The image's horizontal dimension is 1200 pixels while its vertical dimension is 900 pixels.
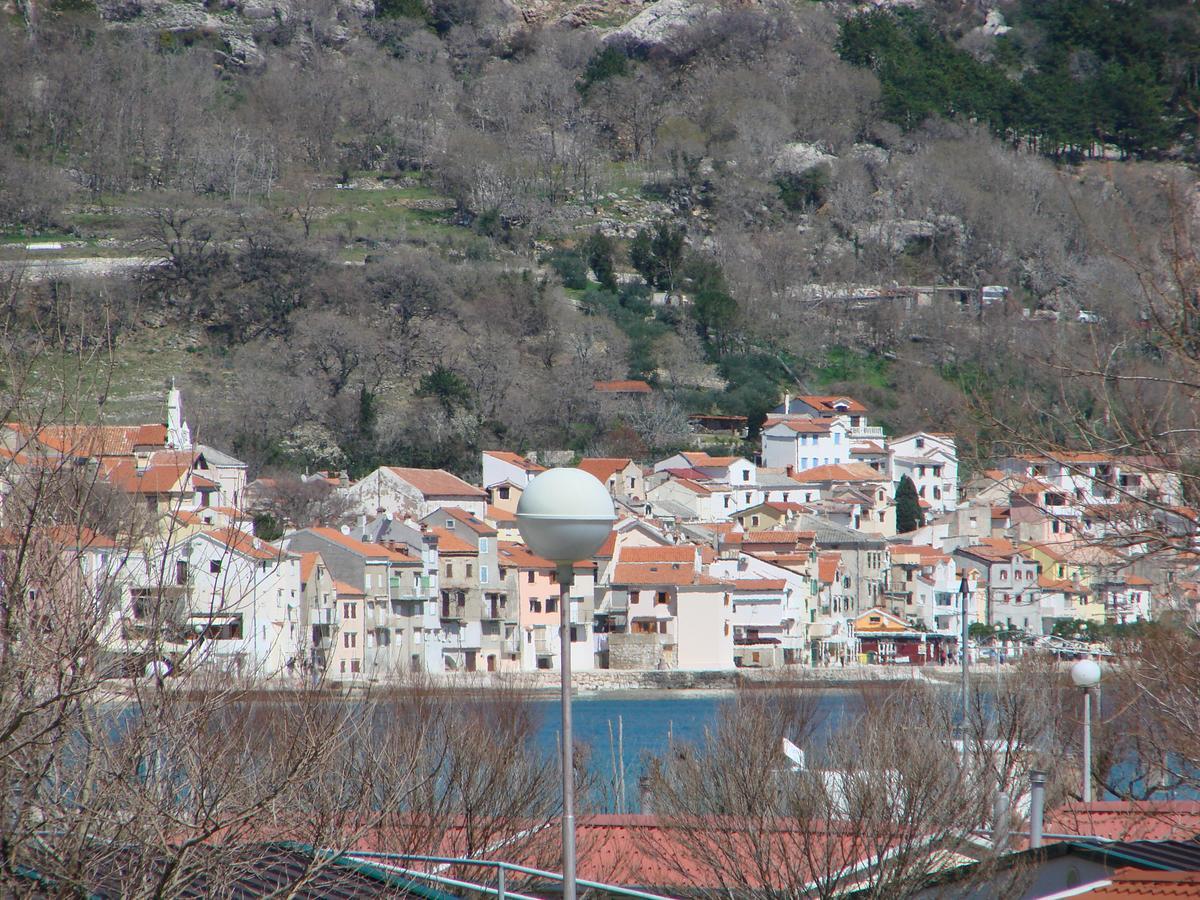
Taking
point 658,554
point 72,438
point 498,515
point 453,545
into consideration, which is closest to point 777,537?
point 658,554

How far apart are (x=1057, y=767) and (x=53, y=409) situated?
35.6 feet

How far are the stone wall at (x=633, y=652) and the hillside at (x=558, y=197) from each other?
14494 mm

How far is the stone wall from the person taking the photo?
41125mm

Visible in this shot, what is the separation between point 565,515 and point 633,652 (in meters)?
36.4

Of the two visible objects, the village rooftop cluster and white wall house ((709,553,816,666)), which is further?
white wall house ((709,553,816,666))

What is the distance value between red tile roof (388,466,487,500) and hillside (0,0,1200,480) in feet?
17.8

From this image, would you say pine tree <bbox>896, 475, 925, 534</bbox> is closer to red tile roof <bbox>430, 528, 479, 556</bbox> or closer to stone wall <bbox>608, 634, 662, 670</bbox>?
stone wall <bbox>608, 634, 662, 670</bbox>

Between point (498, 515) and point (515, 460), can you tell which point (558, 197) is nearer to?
point (515, 460)

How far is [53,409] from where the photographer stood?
5.57 m

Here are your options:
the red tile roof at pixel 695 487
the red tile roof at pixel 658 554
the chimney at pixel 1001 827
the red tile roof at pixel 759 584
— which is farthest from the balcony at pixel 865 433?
the chimney at pixel 1001 827

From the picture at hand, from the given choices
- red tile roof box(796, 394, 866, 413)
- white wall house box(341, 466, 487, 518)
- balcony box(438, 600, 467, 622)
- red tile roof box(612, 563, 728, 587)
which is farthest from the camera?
red tile roof box(796, 394, 866, 413)

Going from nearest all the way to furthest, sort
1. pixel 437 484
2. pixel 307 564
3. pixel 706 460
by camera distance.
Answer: pixel 307 564, pixel 437 484, pixel 706 460

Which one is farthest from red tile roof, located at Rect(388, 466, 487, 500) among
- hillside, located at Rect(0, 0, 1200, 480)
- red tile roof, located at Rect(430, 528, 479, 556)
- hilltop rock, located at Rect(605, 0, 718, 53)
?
hilltop rock, located at Rect(605, 0, 718, 53)

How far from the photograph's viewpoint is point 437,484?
1884 inches
